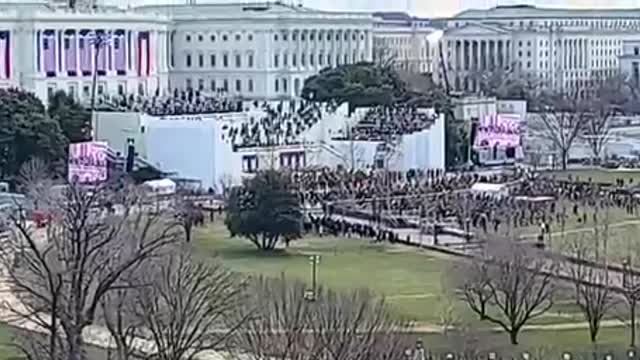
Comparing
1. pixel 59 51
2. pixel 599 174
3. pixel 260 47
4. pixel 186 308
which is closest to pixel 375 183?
pixel 599 174

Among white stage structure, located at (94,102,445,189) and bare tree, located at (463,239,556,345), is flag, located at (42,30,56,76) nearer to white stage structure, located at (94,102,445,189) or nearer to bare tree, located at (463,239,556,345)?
white stage structure, located at (94,102,445,189)

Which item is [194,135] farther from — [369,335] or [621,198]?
[369,335]

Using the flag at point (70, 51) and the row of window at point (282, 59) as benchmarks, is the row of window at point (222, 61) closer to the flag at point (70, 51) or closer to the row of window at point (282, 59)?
the row of window at point (282, 59)

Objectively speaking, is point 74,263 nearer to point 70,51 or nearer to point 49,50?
point 49,50

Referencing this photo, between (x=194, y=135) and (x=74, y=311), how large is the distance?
27.3 metres

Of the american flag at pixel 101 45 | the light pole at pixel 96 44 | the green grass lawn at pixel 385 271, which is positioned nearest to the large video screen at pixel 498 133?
the light pole at pixel 96 44

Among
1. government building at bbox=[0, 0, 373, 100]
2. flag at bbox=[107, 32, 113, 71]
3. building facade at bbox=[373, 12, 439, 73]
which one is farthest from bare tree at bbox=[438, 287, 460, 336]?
building facade at bbox=[373, 12, 439, 73]

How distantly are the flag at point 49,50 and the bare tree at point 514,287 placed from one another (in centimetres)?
3147

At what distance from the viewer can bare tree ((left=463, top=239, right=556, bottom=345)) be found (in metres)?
24.0

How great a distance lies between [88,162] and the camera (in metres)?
41.4

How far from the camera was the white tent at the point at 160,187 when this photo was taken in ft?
130

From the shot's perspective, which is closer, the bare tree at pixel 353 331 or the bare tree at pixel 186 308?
the bare tree at pixel 353 331

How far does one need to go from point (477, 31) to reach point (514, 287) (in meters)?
59.8

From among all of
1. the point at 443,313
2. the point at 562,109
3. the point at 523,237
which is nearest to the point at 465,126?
the point at 562,109
